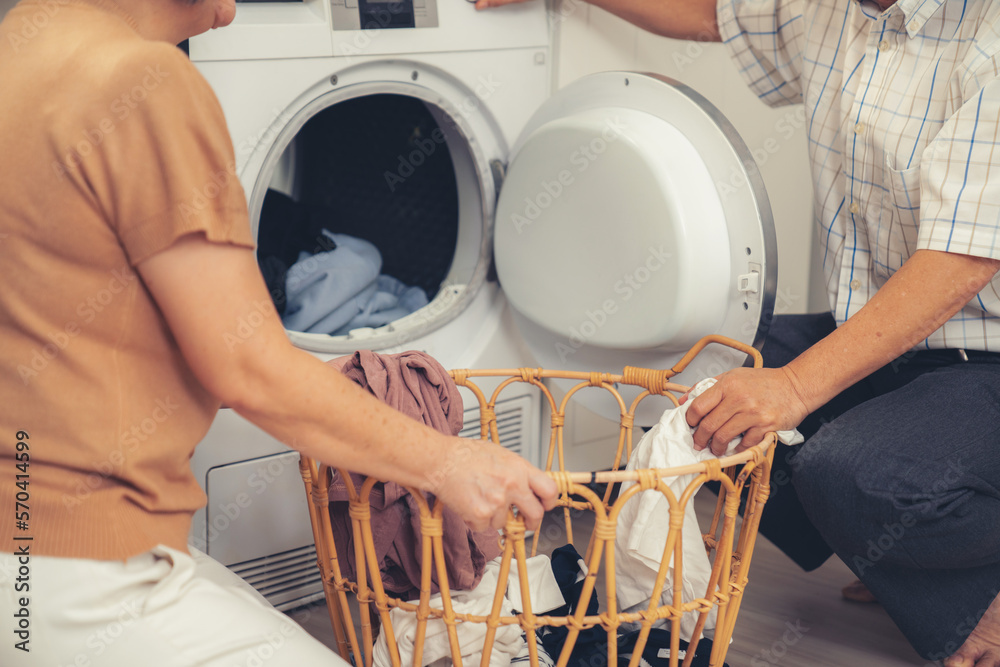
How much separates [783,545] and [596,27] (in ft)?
2.89

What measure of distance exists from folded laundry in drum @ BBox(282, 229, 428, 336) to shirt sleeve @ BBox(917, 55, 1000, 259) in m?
0.84

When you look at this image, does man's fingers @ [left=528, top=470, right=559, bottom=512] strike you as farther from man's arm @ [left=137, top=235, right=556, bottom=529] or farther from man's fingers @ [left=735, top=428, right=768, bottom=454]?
man's fingers @ [left=735, top=428, right=768, bottom=454]

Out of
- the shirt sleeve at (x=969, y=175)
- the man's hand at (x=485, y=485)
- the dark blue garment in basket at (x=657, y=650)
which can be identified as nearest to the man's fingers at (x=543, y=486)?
the man's hand at (x=485, y=485)

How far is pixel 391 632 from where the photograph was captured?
0.89 metres

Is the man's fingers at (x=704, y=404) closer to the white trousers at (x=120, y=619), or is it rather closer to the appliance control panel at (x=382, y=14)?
the white trousers at (x=120, y=619)

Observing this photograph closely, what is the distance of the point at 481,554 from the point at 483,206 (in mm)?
627

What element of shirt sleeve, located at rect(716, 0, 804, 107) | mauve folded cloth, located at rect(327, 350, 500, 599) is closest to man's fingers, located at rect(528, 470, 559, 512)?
mauve folded cloth, located at rect(327, 350, 500, 599)

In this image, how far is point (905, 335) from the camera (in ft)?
3.32

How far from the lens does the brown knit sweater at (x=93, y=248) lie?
2.03 feet

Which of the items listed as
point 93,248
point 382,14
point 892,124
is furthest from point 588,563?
point 382,14

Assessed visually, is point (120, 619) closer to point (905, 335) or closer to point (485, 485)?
point (485, 485)

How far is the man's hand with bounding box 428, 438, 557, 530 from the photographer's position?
74 centimetres

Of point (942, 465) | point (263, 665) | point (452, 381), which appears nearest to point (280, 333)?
point (263, 665)

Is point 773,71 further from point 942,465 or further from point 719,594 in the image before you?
point 719,594
